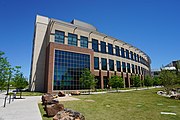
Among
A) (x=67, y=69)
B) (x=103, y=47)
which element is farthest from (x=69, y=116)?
(x=103, y=47)

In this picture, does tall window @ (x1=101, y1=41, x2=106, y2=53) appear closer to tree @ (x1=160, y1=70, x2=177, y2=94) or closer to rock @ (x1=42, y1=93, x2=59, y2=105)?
tree @ (x1=160, y1=70, x2=177, y2=94)

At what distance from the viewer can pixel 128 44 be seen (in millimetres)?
57844

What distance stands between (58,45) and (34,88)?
1529 centimetres

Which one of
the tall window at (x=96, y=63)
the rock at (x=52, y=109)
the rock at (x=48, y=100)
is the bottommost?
the rock at (x=52, y=109)

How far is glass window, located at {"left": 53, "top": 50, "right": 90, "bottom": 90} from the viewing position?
33.5m

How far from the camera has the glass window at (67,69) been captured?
33531 millimetres

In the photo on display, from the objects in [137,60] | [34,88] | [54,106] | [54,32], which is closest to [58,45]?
[54,32]

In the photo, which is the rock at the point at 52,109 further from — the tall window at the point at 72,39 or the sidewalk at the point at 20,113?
the tall window at the point at 72,39

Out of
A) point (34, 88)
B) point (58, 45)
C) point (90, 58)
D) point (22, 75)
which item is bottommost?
point (34, 88)

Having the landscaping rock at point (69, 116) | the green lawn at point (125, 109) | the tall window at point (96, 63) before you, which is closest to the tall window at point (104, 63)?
the tall window at point (96, 63)

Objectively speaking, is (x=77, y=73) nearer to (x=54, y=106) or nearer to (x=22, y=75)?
(x=22, y=75)

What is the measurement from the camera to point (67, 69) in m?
35.1

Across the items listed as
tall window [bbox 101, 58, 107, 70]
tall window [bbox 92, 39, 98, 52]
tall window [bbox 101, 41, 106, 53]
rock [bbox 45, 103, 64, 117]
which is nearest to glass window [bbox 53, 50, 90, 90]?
tall window [bbox 92, 39, 98, 52]

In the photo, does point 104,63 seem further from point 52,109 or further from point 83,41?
point 52,109
